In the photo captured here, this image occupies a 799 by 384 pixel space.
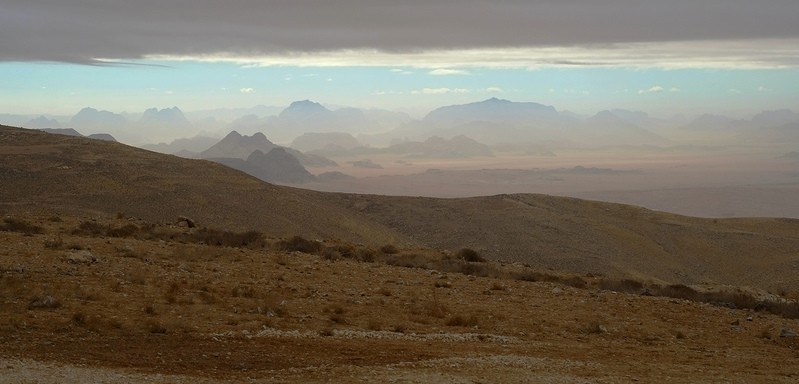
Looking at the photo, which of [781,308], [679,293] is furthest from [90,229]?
[781,308]

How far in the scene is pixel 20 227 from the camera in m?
25.0

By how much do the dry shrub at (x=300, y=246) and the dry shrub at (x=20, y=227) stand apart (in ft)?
24.4

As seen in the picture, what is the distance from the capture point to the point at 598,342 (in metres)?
15.7

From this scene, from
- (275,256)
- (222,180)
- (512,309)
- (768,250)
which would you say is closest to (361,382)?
(512,309)

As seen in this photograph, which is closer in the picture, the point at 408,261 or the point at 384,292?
the point at 384,292

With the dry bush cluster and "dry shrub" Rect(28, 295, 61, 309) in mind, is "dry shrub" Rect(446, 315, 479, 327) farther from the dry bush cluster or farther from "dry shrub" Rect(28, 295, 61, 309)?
the dry bush cluster

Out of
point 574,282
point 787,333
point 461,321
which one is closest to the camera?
point 461,321

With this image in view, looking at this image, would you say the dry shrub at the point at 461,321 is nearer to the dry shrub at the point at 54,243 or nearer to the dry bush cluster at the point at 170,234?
the dry shrub at the point at 54,243

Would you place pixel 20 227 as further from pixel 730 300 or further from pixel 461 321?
pixel 730 300

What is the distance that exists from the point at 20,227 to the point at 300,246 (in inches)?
343

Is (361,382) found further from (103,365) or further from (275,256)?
(275,256)

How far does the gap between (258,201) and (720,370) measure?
1481 inches

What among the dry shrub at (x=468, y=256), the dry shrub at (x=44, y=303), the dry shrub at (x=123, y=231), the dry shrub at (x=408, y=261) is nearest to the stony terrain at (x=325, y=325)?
the dry shrub at (x=44, y=303)

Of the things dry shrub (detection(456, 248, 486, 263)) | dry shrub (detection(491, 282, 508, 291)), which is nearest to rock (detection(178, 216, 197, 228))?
dry shrub (detection(456, 248, 486, 263))
